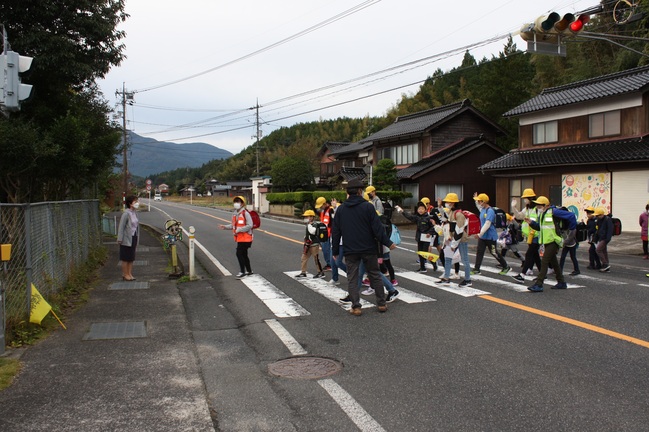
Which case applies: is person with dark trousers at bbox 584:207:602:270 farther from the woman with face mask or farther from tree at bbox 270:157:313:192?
tree at bbox 270:157:313:192

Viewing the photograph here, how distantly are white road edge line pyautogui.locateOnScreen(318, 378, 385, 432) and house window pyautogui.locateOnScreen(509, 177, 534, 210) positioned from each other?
76.6 ft

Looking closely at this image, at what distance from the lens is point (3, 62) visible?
5.69 m

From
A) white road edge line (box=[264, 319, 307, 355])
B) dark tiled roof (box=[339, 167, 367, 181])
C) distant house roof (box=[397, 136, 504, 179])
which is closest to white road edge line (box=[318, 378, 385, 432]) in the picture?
white road edge line (box=[264, 319, 307, 355])

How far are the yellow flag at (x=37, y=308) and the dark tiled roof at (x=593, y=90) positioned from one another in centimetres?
2251

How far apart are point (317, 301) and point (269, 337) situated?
84.1 inches

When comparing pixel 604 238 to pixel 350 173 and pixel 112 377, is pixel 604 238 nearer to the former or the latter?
pixel 112 377

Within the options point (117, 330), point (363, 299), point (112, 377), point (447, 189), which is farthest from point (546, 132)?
point (112, 377)

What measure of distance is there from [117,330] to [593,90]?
941 inches

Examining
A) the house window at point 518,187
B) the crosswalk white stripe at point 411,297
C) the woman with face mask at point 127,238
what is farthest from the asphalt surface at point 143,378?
the house window at point 518,187

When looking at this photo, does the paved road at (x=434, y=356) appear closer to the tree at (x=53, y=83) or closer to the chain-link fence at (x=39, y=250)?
the chain-link fence at (x=39, y=250)

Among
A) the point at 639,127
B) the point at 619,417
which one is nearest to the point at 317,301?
the point at 619,417

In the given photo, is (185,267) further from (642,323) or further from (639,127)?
(639,127)

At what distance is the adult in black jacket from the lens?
7.26m

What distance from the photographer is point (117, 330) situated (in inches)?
259
